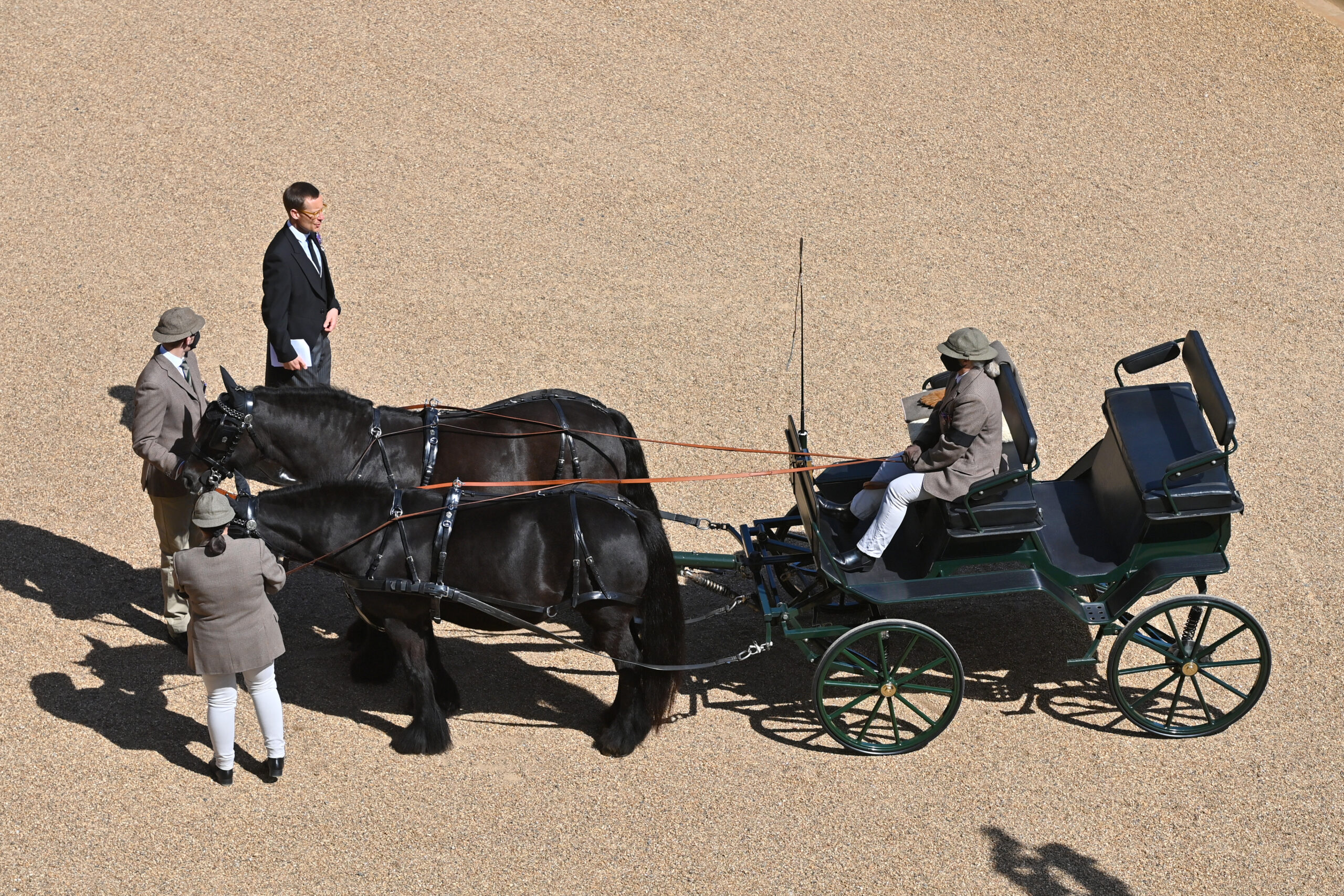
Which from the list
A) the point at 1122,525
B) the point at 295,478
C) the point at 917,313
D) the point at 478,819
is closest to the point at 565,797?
the point at 478,819

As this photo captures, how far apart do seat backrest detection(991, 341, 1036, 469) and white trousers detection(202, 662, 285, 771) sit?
4.10 meters

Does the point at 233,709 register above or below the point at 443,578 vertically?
below

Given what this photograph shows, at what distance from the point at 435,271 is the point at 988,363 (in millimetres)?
6050

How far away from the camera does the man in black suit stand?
8.30 metres

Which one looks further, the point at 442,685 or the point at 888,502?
the point at 442,685

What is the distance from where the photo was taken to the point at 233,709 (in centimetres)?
646

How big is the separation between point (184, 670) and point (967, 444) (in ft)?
15.9

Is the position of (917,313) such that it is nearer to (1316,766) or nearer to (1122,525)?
(1122,525)

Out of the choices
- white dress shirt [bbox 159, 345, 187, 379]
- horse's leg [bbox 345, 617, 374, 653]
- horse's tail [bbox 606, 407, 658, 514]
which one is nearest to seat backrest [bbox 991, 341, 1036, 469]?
horse's tail [bbox 606, 407, 658, 514]

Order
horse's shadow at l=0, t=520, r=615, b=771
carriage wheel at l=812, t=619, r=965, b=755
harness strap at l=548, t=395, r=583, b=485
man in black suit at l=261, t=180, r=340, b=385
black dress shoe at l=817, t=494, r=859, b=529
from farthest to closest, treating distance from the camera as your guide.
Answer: man in black suit at l=261, t=180, r=340, b=385 < harness strap at l=548, t=395, r=583, b=485 < black dress shoe at l=817, t=494, r=859, b=529 < horse's shadow at l=0, t=520, r=615, b=771 < carriage wheel at l=812, t=619, r=965, b=755

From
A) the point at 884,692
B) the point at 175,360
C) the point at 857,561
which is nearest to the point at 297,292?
the point at 175,360

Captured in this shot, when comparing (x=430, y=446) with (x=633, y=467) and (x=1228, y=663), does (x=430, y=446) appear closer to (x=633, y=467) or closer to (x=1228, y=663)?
(x=633, y=467)

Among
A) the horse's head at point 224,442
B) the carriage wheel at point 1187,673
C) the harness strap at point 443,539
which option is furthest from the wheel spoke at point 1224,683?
the horse's head at point 224,442

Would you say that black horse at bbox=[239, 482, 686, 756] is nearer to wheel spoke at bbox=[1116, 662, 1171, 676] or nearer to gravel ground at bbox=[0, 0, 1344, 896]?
Answer: gravel ground at bbox=[0, 0, 1344, 896]
